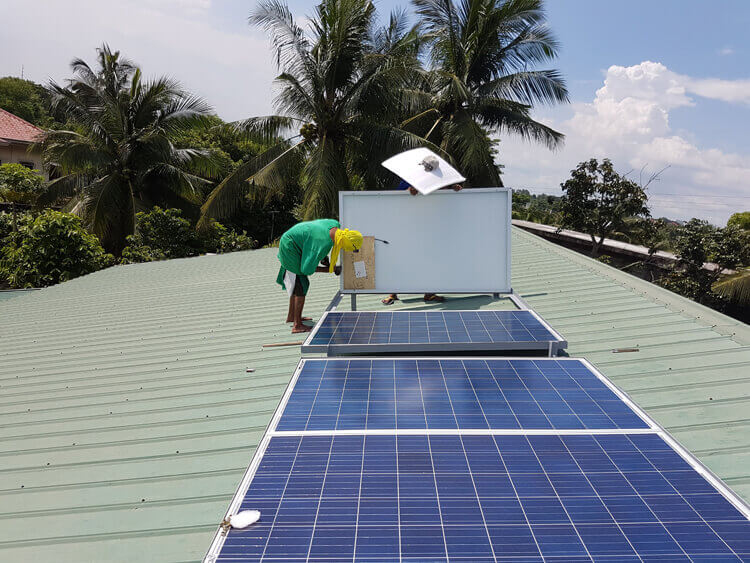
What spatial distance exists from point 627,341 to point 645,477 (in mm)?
2910

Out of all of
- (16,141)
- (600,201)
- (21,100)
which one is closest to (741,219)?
(600,201)

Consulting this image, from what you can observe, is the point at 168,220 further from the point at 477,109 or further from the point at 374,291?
the point at 374,291

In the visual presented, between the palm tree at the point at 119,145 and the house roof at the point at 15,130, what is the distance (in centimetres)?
1652

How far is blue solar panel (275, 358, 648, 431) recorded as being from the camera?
2793 millimetres

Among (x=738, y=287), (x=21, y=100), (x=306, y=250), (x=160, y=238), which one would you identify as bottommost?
(x=738, y=287)

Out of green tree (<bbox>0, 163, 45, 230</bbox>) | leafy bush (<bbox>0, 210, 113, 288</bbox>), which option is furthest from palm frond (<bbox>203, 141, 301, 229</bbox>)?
green tree (<bbox>0, 163, 45, 230</bbox>)

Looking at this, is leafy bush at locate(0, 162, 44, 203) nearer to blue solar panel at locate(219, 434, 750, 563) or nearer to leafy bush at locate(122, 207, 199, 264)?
leafy bush at locate(122, 207, 199, 264)

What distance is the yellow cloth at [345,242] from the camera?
555 cm

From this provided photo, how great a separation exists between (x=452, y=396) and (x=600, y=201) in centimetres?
3557

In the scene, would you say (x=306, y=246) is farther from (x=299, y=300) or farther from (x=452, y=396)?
(x=452, y=396)

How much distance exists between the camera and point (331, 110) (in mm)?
18859

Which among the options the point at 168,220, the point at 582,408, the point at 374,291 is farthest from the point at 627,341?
the point at 168,220

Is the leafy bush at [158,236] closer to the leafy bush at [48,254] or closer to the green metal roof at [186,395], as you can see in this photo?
the leafy bush at [48,254]

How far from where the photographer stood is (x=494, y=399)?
3070 mm
